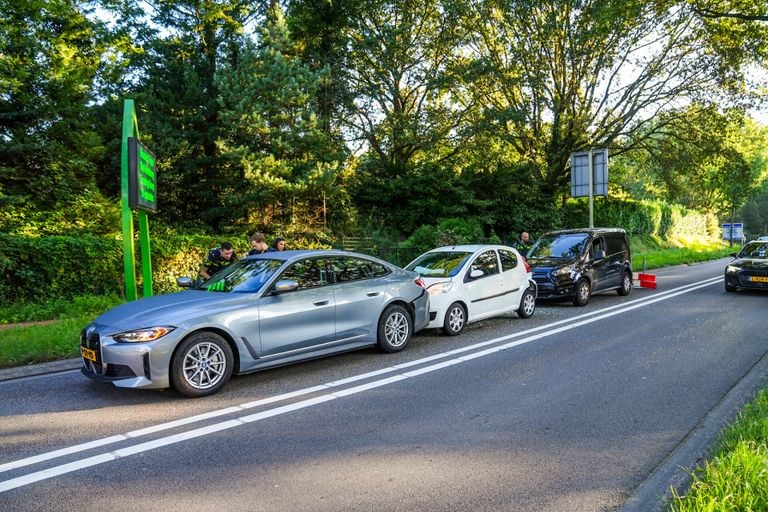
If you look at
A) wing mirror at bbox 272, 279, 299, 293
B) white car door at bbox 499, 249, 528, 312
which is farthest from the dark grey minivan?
wing mirror at bbox 272, 279, 299, 293

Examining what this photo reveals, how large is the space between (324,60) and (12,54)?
37.3ft

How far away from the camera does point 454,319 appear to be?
9461 mm

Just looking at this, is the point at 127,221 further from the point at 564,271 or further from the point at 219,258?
the point at 564,271

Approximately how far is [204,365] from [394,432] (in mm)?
2355

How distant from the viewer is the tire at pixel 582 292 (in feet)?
42.1

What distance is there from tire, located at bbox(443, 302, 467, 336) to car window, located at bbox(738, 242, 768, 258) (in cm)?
1009

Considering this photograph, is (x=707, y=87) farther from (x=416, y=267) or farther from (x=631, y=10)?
(x=416, y=267)

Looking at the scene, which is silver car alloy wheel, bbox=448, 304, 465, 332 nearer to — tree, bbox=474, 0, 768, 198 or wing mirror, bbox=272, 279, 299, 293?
wing mirror, bbox=272, 279, 299, 293

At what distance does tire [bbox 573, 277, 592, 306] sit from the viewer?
12836mm

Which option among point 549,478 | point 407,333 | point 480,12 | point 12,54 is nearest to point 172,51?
point 12,54

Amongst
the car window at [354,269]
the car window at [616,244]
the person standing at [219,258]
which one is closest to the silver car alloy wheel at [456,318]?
the car window at [354,269]

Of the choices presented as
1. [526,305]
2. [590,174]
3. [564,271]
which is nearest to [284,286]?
[526,305]

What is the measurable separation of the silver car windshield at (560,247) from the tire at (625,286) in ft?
6.57

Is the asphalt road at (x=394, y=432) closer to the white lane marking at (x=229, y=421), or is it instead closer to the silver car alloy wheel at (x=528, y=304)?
the white lane marking at (x=229, y=421)
